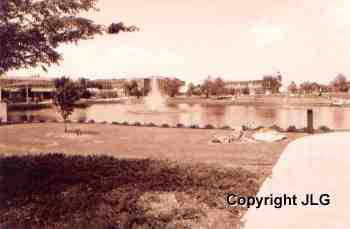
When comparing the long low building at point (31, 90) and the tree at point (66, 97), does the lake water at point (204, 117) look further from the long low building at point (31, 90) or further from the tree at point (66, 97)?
the tree at point (66, 97)

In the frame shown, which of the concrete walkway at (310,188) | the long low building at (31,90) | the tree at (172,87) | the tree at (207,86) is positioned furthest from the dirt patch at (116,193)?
the tree at (207,86)

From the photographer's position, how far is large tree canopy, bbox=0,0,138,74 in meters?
6.52

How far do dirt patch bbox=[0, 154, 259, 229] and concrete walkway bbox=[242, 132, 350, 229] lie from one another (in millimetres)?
433

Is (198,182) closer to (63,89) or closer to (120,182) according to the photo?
(120,182)

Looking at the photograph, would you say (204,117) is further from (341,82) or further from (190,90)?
(190,90)

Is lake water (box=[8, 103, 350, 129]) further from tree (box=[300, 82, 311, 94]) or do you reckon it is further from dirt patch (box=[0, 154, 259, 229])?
tree (box=[300, 82, 311, 94])

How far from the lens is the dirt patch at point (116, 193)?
5.48 m

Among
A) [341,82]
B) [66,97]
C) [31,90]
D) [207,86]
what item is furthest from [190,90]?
[66,97]

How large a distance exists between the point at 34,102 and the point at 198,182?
14041mm

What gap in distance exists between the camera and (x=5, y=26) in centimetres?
644

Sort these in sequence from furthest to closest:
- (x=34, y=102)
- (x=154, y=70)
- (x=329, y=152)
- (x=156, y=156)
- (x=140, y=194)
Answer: (x=34, y=102) → (x=154, y=70) → (x=156, y=156) → (x=329, y=152) → (x=140, y=194)

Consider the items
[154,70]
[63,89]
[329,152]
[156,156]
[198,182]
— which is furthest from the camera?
[63,89]

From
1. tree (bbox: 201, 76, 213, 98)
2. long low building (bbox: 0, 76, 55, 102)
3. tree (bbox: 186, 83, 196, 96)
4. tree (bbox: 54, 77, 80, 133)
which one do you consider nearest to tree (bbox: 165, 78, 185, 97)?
tree (bbox: 186, 83, 196, 96)

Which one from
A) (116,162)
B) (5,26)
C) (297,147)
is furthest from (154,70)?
(5,26)
